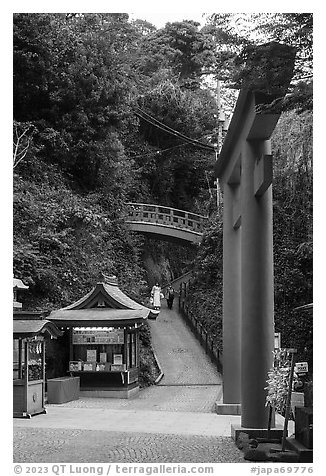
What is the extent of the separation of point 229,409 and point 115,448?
433cm

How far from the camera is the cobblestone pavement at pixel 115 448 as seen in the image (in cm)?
705

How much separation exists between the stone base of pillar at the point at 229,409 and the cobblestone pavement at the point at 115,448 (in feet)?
9.67

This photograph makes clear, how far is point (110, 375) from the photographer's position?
1524 centimetres

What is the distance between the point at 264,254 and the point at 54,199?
12211mm

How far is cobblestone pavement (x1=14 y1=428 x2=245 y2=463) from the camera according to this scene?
7055 mm

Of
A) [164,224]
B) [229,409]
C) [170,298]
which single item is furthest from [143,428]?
[164,224]

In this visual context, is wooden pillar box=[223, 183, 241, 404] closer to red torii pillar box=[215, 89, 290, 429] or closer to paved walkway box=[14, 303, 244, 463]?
paved walkway box=[14, 303, 244, 463]

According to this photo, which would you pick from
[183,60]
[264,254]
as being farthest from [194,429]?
[183,60]

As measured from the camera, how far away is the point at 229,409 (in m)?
11.7

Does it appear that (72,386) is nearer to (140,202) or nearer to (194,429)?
(194,429)

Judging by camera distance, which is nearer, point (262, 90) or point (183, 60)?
point (262, 90)

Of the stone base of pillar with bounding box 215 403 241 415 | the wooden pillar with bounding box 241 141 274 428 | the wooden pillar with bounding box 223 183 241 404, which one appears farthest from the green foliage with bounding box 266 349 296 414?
the wooden pillar with bounding box 223 183 241 404

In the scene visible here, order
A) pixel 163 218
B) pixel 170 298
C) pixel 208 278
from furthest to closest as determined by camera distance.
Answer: pixel 163 218, pixel 170 298, pixel 208 278

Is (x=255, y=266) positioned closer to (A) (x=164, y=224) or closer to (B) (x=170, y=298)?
(B) (x=170, y=298)
